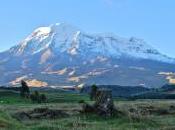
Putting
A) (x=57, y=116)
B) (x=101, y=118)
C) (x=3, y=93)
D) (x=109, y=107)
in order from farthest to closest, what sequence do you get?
(x=3, y=93) → (x=57, y=116) → (x=109, y=107) → (x=101, y=118)

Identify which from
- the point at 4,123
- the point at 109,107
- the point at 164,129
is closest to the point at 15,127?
the point at 4,123

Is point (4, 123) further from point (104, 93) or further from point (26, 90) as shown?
point (26, 90)

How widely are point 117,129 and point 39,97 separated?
9411 cm

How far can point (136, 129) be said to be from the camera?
3266 centimetres

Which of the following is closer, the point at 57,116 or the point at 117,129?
the point at 117,129

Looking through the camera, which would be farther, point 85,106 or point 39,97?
point 39,97

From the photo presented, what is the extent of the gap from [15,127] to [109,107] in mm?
16644

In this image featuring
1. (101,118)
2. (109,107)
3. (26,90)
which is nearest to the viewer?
(101,118)

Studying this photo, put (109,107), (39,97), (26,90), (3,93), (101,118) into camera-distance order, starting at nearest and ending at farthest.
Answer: (101,118)
(109,107)
(39,97)
(26,90)
(3,93)

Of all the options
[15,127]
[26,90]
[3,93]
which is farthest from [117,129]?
[3,93]

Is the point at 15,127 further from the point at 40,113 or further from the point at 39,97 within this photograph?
the point at 39,97

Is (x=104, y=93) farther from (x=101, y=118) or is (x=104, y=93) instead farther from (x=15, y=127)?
(x=15, y=127)

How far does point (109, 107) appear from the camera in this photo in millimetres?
47781

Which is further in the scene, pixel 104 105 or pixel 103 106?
pixel 104 105
